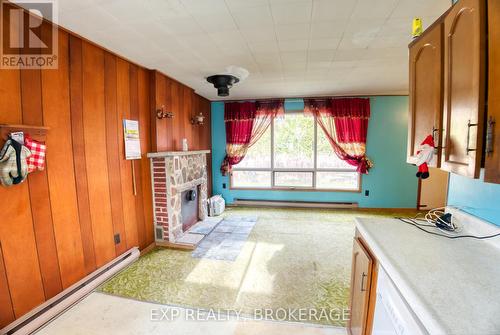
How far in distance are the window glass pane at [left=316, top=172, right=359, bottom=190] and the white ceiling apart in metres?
2.14

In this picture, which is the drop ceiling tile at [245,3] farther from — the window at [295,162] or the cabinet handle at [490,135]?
the window at [295,162]

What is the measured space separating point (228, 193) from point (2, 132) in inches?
154

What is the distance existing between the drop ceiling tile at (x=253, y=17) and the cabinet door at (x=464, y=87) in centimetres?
113

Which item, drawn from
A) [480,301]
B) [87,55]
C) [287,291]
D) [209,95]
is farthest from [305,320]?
[209,95]

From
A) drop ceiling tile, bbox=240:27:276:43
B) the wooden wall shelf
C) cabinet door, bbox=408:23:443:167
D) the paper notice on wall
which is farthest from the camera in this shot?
the paper notice on wall

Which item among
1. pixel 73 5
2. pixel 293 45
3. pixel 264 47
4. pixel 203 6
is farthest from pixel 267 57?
pixel 73 5

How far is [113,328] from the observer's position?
1726 millimetres

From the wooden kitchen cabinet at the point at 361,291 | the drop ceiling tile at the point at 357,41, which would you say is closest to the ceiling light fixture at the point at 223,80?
the drop ceiling tile at the point at 357,41

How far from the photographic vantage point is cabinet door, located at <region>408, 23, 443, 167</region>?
3.87 feet

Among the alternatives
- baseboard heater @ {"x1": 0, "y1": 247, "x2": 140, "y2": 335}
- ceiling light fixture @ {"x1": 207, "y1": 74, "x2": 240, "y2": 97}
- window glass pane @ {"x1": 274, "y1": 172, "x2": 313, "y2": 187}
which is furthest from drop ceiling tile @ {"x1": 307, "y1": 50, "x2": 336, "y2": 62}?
baseboard heater @ {"x1": 0, "y1": 247, "x2": 140, "y2": 335}

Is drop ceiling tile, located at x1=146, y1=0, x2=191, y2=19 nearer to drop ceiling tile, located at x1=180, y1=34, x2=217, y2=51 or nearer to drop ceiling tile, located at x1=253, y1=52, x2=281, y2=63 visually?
drop ceiling tile, located at x1=180, y1=34, x2=217, y2=51

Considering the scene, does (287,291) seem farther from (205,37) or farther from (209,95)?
(209,95)

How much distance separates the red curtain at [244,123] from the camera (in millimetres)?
4746

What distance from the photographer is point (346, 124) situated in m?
4.50
